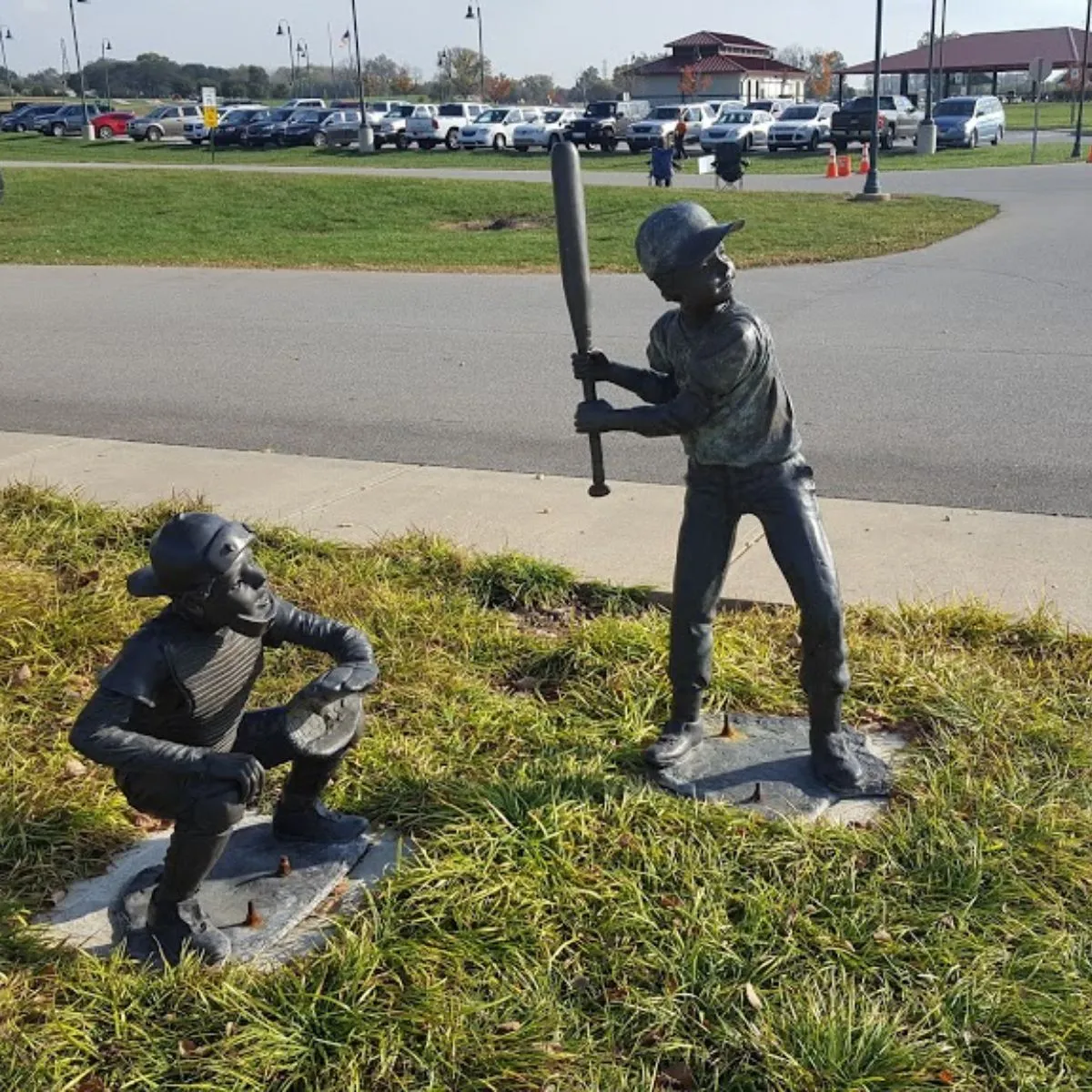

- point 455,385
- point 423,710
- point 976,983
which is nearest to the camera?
point 976,983

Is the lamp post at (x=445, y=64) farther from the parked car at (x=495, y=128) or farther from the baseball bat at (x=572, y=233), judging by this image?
the baseball bat at (x=572, y=233)

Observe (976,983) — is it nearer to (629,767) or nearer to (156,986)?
(629,767)

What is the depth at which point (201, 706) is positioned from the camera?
2.90m

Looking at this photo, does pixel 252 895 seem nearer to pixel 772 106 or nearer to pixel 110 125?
pixel 772 106

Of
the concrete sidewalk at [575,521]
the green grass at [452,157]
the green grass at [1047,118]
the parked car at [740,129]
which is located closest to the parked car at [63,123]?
the green grass at [452,157]

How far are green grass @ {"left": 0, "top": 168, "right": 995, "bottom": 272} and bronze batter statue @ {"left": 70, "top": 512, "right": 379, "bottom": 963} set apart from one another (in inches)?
483

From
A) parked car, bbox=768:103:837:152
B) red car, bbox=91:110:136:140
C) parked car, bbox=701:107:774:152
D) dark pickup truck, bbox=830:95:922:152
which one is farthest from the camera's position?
red car, bbox=91:110:136:140

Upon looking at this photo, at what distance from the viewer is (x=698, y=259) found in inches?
122

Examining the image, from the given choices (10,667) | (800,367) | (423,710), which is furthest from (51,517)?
(800,367)

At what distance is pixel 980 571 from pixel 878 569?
1.39 feet

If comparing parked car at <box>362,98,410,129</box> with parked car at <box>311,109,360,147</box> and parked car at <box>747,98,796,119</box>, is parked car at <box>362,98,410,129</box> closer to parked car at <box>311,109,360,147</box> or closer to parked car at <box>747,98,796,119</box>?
parked car at <box>311,109,360,147</box>

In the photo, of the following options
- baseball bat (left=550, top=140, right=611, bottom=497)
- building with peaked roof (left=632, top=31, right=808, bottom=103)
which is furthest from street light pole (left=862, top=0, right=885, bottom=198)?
building with peaked roof (left=632, top=31, right=808, bottom=103)

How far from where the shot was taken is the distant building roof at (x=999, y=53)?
69.4m

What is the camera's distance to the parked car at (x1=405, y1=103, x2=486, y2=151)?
1644 inches
